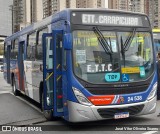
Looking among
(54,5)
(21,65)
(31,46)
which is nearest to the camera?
(31,46)

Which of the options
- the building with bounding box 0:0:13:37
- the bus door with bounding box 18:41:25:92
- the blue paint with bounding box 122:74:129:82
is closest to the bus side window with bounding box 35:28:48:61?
the bus door with bounding box 18:41:25:92

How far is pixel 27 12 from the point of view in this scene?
199 ft

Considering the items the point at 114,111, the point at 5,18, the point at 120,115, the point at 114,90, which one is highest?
the point at 5,18

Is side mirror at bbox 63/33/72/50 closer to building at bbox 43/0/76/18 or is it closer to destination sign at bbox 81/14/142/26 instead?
destination sign at bbox 81/14/142/26

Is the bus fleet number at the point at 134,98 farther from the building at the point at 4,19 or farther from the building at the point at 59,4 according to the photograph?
the building at the point at 4,19

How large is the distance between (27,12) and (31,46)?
166 feet

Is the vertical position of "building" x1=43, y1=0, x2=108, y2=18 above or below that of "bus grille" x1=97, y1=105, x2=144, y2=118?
above

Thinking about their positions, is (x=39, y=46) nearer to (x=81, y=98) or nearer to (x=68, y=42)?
(x=68, y=42)

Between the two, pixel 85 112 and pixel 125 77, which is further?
pixel 125 77

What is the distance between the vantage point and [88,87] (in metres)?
7.57

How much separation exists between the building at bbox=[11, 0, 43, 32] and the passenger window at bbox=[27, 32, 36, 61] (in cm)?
3689

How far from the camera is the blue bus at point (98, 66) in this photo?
24.9 ft

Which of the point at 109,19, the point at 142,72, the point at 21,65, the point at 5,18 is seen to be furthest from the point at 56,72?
the point at 5,18

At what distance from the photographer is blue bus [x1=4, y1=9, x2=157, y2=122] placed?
7.58m
